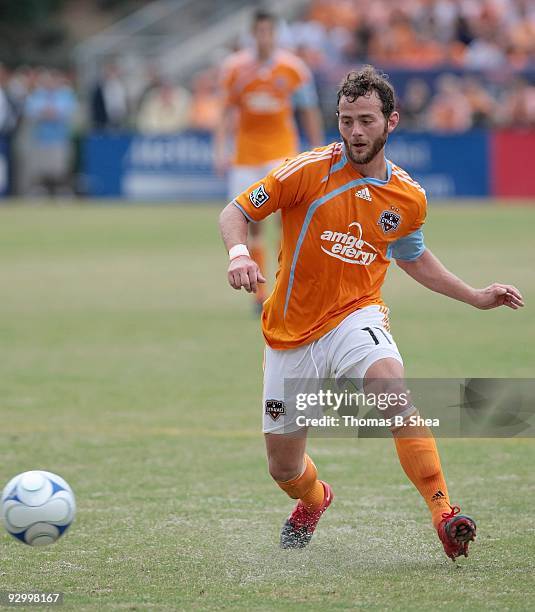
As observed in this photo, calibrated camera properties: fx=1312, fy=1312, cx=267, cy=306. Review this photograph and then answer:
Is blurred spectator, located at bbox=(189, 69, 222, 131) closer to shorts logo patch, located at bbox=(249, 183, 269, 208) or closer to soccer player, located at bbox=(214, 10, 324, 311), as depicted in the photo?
soccer player, located at bbox=(214, 10, 324, 311)

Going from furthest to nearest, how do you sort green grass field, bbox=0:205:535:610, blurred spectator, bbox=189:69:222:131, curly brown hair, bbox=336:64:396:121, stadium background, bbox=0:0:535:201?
blurred spectator, bbox=189:69:222:131 → stadium background, bbox=0:0:535:201 → curly brown hair, bbox=336:64:396:121 → green grass field, bbox=0:205:535:610

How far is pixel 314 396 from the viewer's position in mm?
5613

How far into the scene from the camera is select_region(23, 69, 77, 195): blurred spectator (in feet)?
86.3

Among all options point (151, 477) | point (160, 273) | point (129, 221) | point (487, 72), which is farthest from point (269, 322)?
point (487, 72)

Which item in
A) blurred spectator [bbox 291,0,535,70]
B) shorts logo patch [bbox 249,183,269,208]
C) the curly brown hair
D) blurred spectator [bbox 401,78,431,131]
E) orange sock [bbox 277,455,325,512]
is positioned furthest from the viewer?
blurred spectator [bbox 291,0,535,70]

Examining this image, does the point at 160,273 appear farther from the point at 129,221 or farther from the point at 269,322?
the point at 269,322

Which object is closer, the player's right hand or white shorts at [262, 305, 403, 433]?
the player's right hand

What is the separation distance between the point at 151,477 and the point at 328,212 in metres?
2.22

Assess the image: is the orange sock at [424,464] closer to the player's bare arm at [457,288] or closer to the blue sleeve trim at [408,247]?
the player's bare arm at [457,288]

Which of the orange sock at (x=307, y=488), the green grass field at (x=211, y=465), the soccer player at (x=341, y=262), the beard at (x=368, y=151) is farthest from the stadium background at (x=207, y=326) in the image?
the beard at (x=368, y=151)

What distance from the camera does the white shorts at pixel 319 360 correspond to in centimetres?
553

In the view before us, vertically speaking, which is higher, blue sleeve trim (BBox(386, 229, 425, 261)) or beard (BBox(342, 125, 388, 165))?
beard (BBox(342, 125, 388, 165))

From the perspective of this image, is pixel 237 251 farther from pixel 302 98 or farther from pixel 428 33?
pixel 428 33

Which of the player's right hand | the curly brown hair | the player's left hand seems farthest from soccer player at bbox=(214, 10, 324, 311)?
the player's right hand
